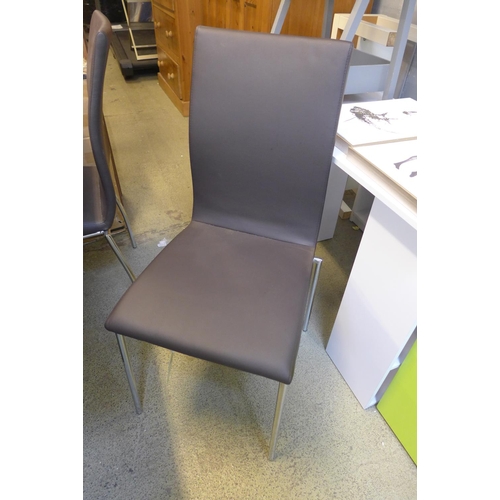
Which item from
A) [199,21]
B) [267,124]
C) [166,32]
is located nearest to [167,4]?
[166,32]

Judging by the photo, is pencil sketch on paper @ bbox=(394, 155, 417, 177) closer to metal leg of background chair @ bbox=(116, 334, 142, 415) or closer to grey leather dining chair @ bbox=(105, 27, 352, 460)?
grey leather dining chair @ bbox=(105, 27, 352, 460)

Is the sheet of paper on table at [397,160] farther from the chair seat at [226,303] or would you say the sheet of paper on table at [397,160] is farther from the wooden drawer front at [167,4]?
the wooden drawer front at [167,4]

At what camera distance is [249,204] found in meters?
0.96

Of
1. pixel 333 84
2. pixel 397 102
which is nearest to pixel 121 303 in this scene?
pixel 333 84

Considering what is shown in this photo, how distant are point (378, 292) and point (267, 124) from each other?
1.65 feet

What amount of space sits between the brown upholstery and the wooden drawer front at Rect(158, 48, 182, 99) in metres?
1.94

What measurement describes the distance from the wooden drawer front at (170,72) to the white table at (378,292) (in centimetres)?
214

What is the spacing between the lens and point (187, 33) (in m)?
2.30

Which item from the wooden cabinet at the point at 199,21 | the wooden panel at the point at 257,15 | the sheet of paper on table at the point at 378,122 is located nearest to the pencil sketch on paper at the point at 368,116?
the sheet of paper on table at the point at 378,122

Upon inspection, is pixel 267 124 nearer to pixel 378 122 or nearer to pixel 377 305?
pixel 378 122

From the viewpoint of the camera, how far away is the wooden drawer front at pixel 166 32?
2.42m
